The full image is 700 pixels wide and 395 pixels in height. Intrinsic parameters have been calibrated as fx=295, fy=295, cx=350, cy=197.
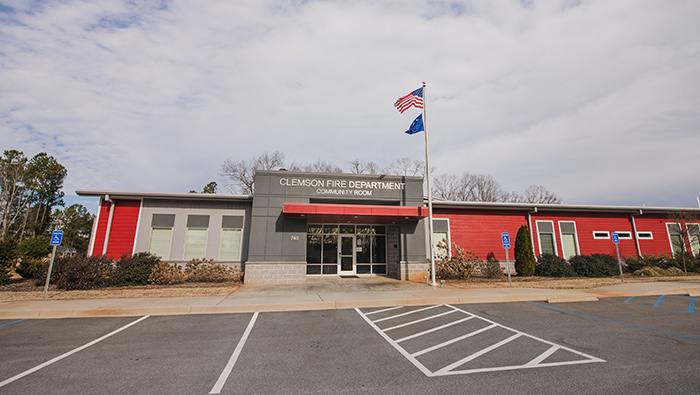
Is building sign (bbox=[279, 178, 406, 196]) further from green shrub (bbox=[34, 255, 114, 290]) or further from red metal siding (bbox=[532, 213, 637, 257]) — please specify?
red metal siding (bbox=[532, 213, 637, 257])

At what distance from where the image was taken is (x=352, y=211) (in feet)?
46.3

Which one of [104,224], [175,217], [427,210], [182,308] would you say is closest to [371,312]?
[182,308]

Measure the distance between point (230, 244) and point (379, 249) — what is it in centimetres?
838

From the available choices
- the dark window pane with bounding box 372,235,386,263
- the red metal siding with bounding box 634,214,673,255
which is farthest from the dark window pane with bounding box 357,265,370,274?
the red metal siding with bounding box 634,214,673,255

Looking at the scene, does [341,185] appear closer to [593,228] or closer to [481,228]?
[481,228]

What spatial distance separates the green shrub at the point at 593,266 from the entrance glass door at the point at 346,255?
1288 cm

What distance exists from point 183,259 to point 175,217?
7.55ft

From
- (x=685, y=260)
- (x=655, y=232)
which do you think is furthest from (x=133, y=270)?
(x=655, y=232)

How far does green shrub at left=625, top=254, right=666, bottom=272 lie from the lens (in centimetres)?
1795

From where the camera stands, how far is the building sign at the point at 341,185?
1569 centimetres

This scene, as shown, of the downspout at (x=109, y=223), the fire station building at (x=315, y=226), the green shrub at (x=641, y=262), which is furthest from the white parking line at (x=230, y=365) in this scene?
the green shrub at (x=641, y=262)

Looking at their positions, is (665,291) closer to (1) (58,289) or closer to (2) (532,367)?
(2) (532,367)

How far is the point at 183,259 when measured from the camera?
50.6 ft

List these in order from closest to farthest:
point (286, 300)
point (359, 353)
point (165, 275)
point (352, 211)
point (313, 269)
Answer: point (359, 353), point (286, 300), point (165, 275), point (352, 211), point (313, 269)
